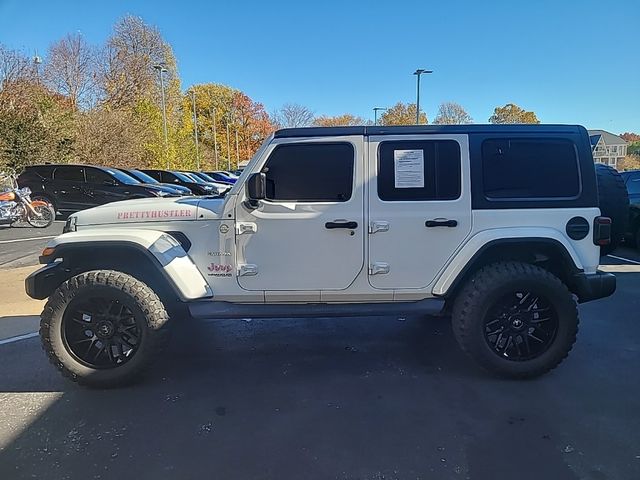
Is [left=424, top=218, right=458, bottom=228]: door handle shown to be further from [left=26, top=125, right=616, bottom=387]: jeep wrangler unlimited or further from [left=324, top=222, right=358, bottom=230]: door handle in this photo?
[left=324, top=222, right=358, bottom=230]: door handle

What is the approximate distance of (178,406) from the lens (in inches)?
129

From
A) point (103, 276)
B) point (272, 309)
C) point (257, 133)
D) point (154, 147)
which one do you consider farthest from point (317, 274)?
point (257, 133)

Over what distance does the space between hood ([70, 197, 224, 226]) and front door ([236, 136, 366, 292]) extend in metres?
0.28

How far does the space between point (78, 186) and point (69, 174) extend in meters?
0.52

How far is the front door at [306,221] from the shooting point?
11.7ft

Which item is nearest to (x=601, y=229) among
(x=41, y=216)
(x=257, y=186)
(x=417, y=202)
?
(x=417, y=202)

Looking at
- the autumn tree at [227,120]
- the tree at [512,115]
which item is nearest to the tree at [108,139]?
the autumn tree at [227,120]

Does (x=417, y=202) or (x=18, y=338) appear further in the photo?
(x=18, y=338)

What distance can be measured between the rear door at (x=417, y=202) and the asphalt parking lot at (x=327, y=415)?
3.15 ft

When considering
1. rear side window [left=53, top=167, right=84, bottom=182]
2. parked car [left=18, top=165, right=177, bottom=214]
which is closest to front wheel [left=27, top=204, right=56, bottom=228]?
parked car [left=18, top=165, right=177, bottom=214]

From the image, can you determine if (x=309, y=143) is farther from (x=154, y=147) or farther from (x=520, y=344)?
(x=154, y=147)

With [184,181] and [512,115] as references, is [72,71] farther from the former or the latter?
[512,115]

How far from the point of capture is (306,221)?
3.55 metres

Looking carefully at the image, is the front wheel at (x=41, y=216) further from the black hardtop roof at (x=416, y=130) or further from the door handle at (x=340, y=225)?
the door handle at (x=340, y=225)
